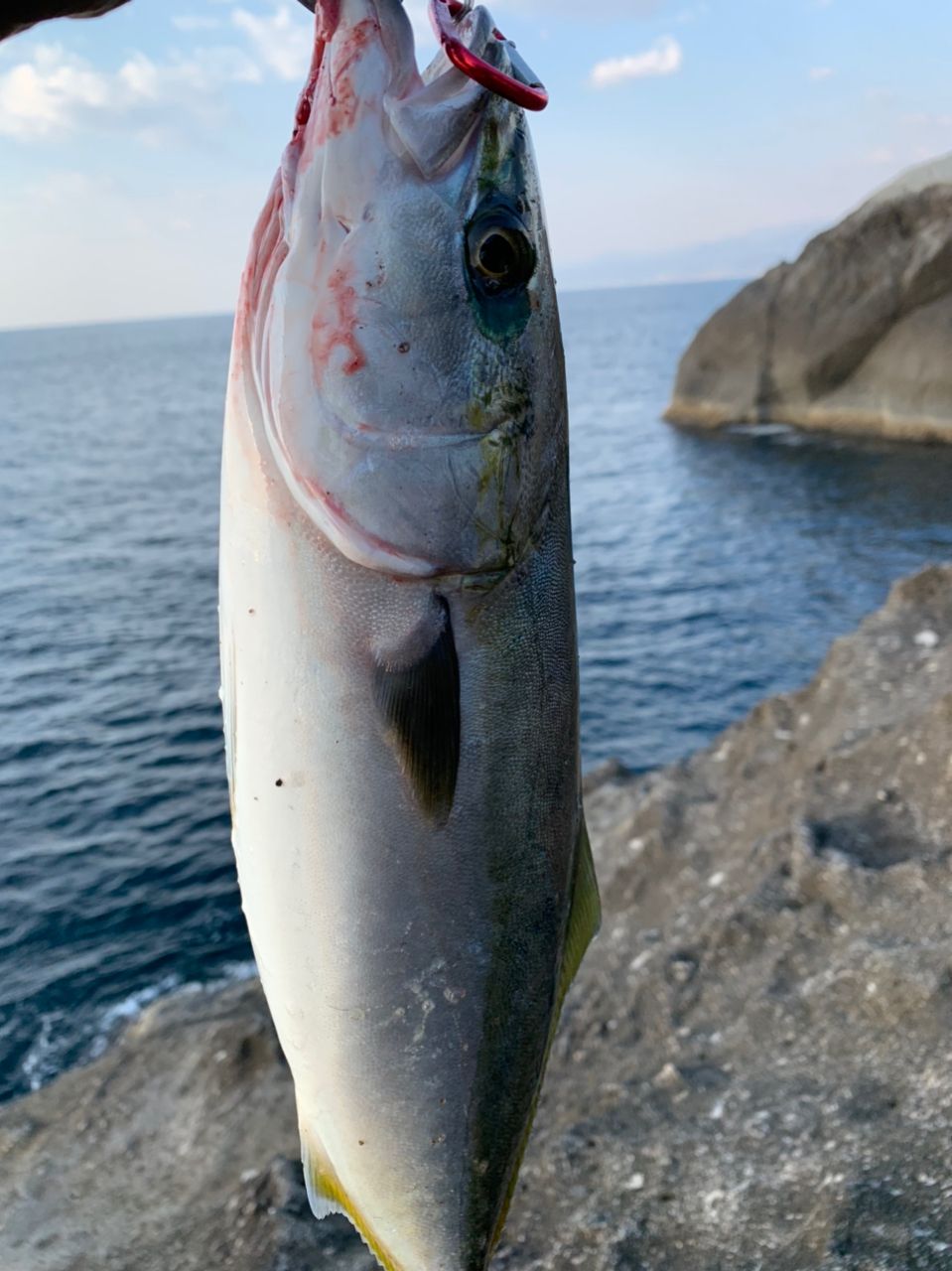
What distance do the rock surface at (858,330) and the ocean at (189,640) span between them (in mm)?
1764

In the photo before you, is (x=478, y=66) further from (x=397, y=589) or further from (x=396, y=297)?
(x=397, y=589)

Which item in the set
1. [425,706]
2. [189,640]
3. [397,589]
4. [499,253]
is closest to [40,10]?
[499,253]

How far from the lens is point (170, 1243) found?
16.1ft

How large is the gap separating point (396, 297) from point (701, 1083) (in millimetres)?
4367

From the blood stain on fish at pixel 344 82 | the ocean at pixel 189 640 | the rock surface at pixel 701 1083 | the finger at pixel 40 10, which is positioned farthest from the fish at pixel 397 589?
the ocean at pixel 189 640

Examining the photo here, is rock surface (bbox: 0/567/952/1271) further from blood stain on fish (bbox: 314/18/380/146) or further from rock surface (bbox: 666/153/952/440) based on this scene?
rock surface (bbox: 666/153/952/440)

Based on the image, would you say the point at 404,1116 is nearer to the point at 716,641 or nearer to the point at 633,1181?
the point at 633,1181

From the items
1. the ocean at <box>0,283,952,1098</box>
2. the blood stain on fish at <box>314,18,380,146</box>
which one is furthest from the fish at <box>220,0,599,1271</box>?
the ocean at <box>0,283,952,1098</box>

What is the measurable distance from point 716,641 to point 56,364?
125153 millimetres

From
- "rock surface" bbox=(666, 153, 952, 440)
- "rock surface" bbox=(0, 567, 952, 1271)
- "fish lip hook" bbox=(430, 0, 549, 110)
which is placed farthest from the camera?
"rock surface" bbox=(666, 153, 952, 440)

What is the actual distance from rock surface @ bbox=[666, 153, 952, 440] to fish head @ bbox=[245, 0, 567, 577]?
3489cm

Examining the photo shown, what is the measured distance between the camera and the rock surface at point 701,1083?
406 cm

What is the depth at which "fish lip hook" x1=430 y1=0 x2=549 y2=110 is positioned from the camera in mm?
1838

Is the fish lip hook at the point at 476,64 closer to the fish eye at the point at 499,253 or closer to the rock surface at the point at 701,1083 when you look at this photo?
the fish eye at the point at 499,253
